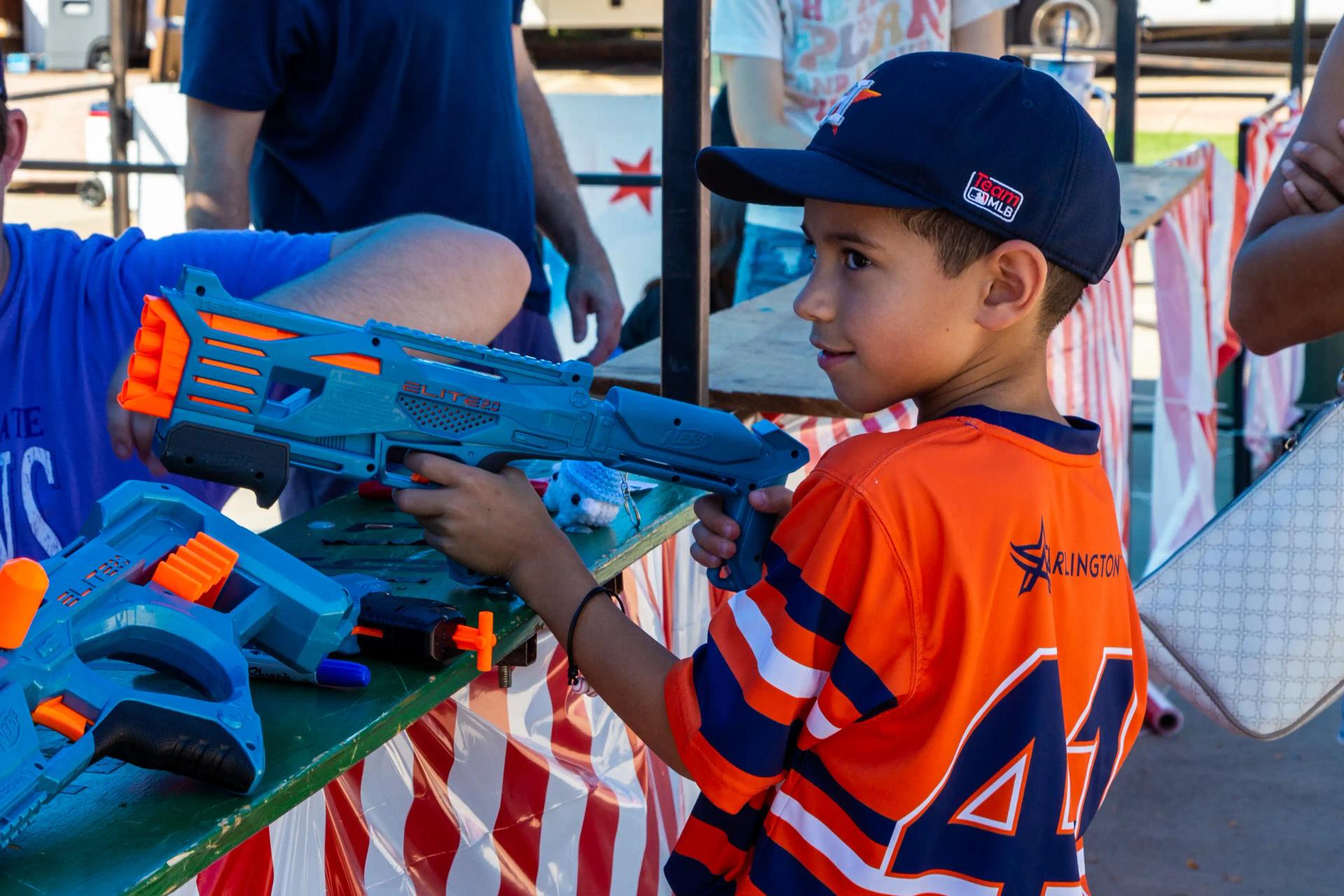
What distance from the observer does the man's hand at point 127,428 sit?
1.48m

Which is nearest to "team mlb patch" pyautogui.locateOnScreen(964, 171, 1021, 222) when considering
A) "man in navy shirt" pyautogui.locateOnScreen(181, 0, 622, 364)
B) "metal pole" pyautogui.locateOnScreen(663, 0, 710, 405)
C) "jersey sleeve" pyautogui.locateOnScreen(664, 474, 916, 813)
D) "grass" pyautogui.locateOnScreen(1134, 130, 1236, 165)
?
"jersey sleeve" pyautogui.locateOnScreen(664, 474, 916, 813)

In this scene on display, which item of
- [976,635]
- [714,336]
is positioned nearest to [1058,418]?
[976,635]

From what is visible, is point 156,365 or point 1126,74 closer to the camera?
point 156,365

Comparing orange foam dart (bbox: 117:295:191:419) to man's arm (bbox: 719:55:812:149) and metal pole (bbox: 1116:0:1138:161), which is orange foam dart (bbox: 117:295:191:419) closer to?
man's arm (bbox: 719:55:812:149)

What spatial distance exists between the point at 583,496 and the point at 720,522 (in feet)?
0.88

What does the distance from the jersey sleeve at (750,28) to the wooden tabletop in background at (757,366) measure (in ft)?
2.09

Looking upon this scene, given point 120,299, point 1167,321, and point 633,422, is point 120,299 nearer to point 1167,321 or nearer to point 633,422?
point 633,422

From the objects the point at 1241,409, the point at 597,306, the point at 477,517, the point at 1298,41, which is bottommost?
the point at 1241,409

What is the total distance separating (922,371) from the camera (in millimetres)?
1349

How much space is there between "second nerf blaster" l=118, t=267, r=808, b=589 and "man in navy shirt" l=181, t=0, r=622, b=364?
1131 mm

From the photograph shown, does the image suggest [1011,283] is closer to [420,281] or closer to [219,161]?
[420,281]

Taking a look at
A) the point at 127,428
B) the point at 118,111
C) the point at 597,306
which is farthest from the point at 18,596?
the point at 118,111

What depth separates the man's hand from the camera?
1.48 meters

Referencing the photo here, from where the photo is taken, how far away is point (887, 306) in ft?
4.33
